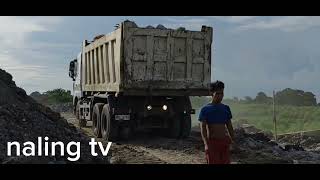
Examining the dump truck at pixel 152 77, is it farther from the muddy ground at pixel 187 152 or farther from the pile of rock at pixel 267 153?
the pile of rock at pixel 267 153

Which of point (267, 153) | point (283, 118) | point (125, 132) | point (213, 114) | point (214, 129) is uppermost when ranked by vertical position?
point (213, 114)

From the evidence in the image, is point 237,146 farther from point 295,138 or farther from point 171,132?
point 295,138

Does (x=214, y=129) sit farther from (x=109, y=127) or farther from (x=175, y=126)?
(x=175, y=126)

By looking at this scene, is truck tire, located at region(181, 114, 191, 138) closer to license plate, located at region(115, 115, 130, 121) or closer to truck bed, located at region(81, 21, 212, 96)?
truck bed, located at region(81, 21, 212, 96)

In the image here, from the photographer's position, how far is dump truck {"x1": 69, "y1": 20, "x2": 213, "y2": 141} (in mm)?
12258

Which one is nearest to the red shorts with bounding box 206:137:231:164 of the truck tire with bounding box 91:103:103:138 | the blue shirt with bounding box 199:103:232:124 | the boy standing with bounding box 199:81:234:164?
the boy standing with bounding box 199:81:234:164

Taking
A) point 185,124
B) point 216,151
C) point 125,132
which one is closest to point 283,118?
point 185,124

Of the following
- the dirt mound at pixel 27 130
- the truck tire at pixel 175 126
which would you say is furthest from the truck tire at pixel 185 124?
the dirt mound at pixel 27 130

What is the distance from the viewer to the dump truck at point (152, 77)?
12.3 m

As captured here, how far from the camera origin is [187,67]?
501 inches

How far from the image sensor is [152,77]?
12477 millimetres

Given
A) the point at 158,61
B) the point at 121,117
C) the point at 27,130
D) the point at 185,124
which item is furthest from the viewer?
the point at 185,124

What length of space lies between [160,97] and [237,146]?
2444 mm
